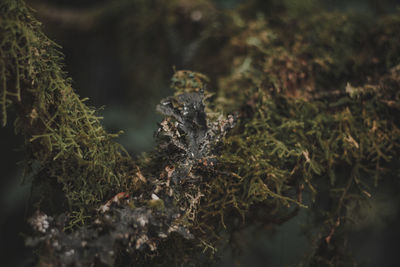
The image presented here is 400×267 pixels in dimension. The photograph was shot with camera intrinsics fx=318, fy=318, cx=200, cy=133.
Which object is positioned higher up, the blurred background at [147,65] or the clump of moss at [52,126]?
the blurred background at [147,65]

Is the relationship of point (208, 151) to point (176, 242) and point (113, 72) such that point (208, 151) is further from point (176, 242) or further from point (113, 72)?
point (113, 72)

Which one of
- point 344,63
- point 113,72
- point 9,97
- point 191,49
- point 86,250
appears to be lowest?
point 86,250

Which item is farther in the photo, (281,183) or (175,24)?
(175,24)

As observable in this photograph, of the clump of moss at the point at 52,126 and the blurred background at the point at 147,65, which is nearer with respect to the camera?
the clump of moss at the point at 52,126

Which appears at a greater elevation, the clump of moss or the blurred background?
the blurred background

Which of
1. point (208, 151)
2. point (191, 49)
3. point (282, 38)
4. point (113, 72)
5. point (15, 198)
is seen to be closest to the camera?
point (208, 151)

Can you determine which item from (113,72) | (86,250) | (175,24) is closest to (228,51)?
(175,24)

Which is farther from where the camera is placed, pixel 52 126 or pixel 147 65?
pixel 147 65

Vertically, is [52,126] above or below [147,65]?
below
